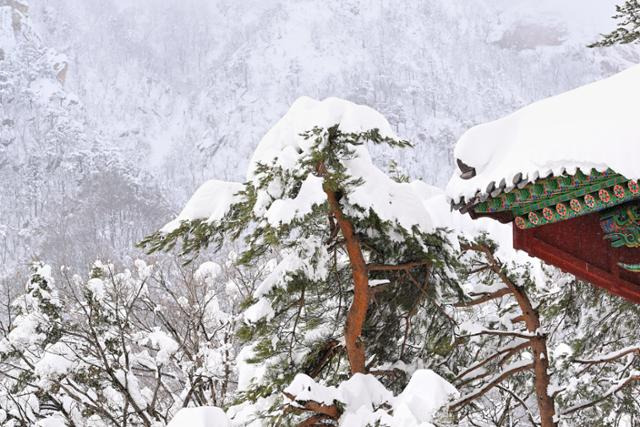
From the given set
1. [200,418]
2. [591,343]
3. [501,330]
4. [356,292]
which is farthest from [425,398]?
[591,343]

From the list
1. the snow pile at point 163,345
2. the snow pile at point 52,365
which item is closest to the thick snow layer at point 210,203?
the snow pile at point 52,365

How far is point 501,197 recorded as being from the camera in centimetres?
347

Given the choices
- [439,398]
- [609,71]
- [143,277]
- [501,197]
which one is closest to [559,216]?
[501,197]

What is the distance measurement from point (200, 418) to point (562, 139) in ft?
7.55

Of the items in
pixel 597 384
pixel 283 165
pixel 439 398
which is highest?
pixel 283 165

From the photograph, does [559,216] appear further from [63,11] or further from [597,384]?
[63,11]

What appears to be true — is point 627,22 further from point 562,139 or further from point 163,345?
point 163,345

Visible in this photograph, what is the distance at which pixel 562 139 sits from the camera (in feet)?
10.5

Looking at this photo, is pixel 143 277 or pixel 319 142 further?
pixel 143 277

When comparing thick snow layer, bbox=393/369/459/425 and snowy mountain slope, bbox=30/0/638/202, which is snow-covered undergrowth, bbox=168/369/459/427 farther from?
snowy mountain slope, bbox=30/0/638/202

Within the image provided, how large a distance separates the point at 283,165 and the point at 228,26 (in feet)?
386

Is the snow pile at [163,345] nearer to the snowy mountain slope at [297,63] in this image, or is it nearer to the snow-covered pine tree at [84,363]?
the snow-covered pine tree at [84,363]

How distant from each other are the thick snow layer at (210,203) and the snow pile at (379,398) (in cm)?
149

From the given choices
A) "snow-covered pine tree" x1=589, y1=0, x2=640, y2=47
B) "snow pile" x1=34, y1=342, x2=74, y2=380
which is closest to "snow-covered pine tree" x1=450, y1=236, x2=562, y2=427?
"snow-covered pine tree" x1=589, y1=0, x2=640, y2=47
